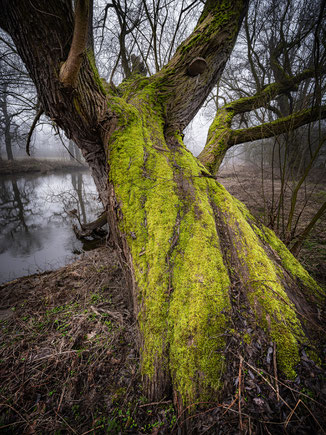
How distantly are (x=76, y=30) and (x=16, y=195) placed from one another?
39.5 ft

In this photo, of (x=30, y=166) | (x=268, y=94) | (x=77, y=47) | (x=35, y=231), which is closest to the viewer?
(x=77, y=47)

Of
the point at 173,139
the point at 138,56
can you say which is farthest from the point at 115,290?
the point at 138,56

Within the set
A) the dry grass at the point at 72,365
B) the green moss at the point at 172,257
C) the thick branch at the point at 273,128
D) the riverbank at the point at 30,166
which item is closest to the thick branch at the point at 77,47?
the green moss at the point at 172,257

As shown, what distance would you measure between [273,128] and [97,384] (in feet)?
13.5

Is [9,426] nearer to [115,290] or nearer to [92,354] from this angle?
[92,354]

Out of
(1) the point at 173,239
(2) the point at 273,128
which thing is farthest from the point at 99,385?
(2) the point at 273,128

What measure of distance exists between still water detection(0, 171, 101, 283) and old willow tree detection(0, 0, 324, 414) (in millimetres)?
2744

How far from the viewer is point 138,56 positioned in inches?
209

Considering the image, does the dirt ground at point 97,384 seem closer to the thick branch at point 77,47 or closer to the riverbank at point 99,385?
the riverbank at point 99,385

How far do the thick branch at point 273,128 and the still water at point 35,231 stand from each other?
12.6 ft

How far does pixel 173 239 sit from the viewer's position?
1.61m

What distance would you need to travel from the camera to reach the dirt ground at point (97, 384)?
938mm

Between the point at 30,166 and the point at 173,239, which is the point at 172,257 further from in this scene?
the point at 30,166

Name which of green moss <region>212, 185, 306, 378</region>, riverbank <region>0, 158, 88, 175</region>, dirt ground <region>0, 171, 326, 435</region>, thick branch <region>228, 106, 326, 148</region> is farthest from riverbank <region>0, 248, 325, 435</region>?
riverbank <region>0, 158, 88, 175</region>
